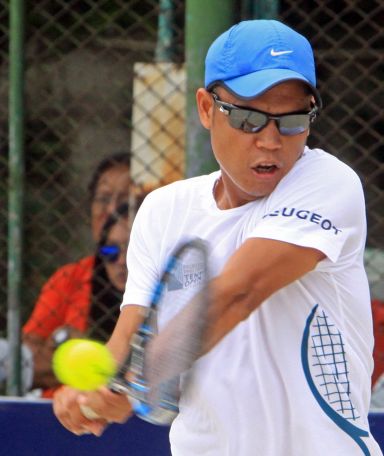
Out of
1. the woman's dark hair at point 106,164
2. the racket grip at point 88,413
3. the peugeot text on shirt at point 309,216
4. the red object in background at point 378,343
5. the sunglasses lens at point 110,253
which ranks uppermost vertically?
the peugeot text on shirt at point 309,216

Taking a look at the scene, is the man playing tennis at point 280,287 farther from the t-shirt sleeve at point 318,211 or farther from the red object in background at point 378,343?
the red object in background at point 378,343

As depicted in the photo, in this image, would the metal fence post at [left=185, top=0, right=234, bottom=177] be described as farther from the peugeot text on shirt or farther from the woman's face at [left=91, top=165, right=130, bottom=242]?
the peugeot text on shirt

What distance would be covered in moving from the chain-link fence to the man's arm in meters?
1.73

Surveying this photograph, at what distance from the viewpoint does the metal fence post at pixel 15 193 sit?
4359 millimetres

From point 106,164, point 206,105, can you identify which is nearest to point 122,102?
point 106,164

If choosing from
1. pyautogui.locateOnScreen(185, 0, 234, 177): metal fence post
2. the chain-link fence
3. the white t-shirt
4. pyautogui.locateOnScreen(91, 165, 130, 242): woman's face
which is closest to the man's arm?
the white t-shirt

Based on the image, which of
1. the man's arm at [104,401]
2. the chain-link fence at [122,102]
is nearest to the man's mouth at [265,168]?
the man's arm at [104,401]

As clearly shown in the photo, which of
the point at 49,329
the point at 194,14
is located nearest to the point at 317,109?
the point at 194,14

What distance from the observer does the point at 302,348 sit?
239cm

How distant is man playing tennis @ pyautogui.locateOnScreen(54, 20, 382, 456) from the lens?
2354mm

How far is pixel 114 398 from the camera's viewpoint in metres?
2.36

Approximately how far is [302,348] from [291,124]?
0.48m

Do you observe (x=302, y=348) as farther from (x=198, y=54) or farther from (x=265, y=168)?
(x=198, y=54)

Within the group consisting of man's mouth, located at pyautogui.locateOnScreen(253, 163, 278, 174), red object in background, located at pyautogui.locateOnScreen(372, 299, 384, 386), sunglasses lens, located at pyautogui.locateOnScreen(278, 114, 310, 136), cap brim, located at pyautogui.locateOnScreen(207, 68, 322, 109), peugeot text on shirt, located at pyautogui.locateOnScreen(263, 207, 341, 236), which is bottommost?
red object in background, located at pyautogui.locateOnScreen(372, 299, 384, 386)
